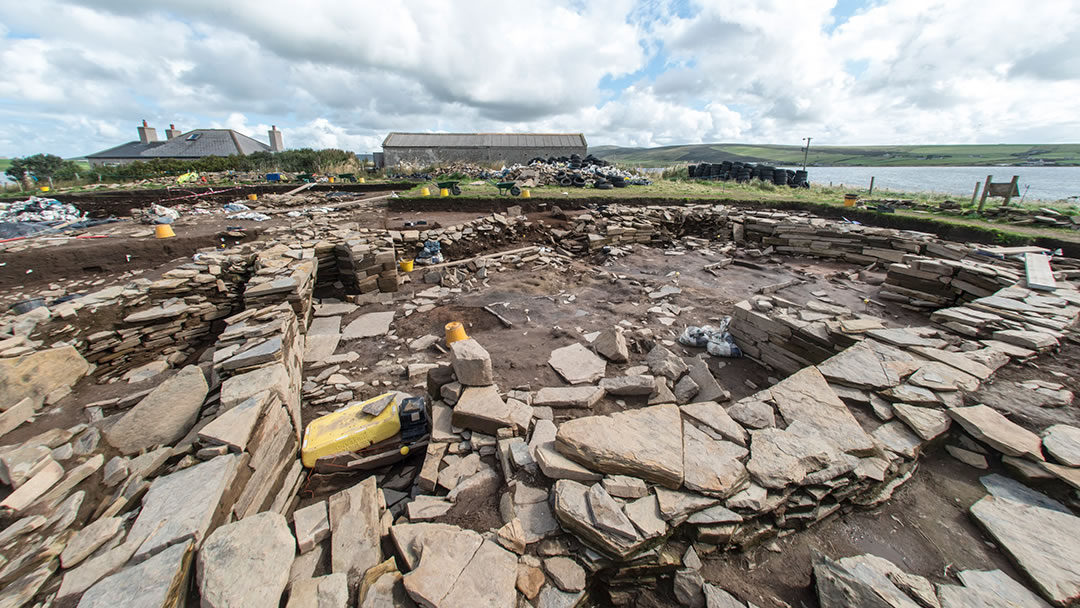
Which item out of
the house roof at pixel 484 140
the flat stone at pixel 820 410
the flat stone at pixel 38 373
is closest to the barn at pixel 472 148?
the house roof at pixel 484 140

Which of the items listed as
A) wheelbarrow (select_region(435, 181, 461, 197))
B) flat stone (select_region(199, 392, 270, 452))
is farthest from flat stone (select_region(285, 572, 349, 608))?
wheelbarrow (select_region(435, 181, 461, 197))

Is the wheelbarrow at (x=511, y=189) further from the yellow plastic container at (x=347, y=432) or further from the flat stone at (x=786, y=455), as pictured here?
the flat stone at (x=786, y=455)

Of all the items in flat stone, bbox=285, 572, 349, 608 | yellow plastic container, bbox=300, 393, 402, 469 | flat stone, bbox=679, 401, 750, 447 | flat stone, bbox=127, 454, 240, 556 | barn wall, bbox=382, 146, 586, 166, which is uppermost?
barn wall, bbox=382, 146, 586, 166

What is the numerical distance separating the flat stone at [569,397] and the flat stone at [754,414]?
34.7 inches

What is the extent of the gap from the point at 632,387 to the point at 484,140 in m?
33.4

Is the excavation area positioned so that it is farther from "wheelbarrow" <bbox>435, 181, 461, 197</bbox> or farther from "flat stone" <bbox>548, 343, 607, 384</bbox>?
"wheelbarrow" <bbox>435, 181, 461, 197</bbox>

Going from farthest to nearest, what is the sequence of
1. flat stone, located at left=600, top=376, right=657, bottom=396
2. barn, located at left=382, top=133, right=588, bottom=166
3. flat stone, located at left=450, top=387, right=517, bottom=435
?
barn, located at left=382, top=133, right=588, bottom=166 < flat stone, located at left=600, top=376, right=657, bottom=396 < flat stone, located at left=450, top=387, right=517, bottom=435

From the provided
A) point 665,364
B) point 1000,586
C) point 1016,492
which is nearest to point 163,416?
point 665,364

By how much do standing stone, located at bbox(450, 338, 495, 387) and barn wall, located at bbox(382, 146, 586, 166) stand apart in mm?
30085

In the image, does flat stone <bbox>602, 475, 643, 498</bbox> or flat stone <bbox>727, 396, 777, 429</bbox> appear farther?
flat stone <bbox>727, 396, 777, 429</bbox>

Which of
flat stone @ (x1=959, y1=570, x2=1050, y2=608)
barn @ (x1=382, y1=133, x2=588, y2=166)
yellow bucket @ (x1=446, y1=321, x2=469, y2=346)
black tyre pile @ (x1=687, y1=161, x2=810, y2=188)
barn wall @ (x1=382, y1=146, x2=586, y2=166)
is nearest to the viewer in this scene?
flat stone @ (x1=959, y1=570, x2=1050, y2=608)

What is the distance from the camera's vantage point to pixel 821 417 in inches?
119

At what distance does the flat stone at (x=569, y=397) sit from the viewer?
3641 millimetres

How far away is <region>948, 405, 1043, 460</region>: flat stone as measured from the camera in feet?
8.57
